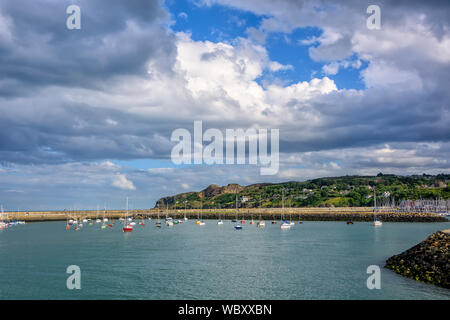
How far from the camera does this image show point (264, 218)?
7470 inches

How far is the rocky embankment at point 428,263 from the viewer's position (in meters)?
36.1

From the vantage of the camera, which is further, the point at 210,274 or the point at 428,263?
the point at 210,274

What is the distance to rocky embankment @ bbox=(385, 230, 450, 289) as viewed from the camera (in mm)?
36094

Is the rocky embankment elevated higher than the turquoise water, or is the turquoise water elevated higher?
the rocky embankment

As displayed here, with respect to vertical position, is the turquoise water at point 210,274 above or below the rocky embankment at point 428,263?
below

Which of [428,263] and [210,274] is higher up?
[428,263]

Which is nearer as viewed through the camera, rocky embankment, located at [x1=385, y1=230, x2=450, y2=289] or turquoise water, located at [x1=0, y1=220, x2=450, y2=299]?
turquoise water, located at [x1=0, y1=220, x2=450, y2=299]

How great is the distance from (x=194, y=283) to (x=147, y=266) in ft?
45.4

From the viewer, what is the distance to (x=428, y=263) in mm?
39250

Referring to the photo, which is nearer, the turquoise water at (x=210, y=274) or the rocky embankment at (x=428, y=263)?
the turquoise water at (x=210, y=274)
